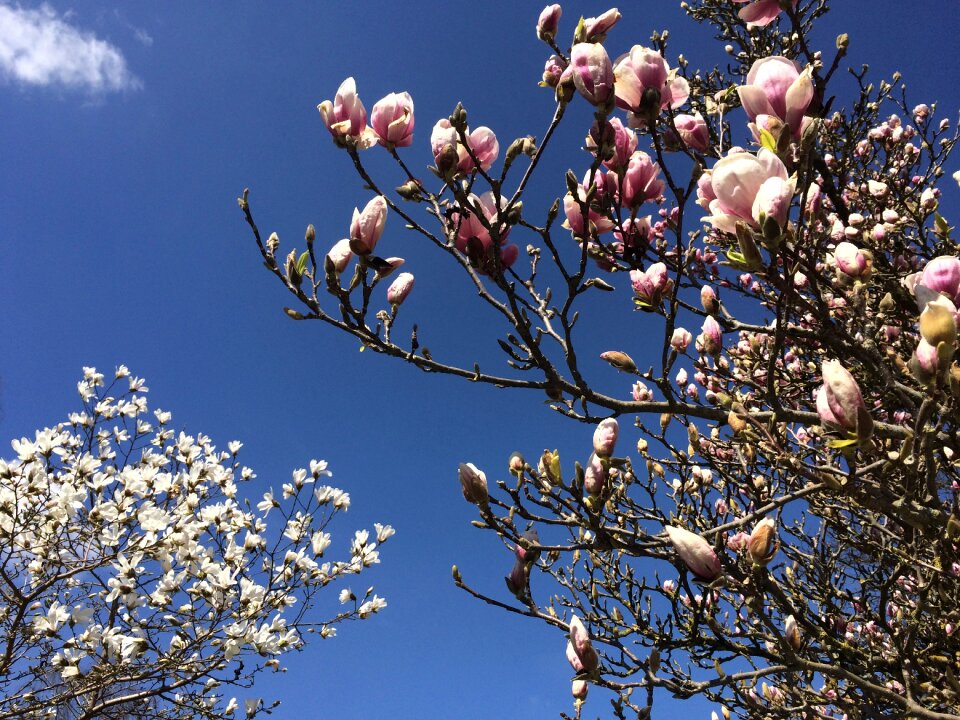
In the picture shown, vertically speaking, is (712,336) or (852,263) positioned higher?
(712,336)

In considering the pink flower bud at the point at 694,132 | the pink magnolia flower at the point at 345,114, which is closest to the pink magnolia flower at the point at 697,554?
the pink flower bud at the point at 694,132

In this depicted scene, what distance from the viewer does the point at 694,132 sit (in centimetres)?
179

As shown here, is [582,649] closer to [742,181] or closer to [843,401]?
[843,401]

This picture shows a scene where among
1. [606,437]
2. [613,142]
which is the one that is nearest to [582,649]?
[606,437]

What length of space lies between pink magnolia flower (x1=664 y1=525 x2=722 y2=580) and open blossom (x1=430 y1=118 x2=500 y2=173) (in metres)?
1.08

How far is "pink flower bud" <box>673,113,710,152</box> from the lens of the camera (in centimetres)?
178

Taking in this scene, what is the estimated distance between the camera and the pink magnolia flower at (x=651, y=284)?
1632 mm

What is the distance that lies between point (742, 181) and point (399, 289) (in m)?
0.99

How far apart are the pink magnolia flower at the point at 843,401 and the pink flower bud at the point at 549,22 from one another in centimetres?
115

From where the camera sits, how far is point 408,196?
1600mm

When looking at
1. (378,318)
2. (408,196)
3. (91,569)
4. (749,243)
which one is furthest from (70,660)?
(749,243)

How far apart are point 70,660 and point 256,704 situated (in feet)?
5.80

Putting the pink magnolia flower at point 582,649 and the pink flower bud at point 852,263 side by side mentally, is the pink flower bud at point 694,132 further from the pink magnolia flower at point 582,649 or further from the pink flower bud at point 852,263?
the pink magnolia flower at point 582,649

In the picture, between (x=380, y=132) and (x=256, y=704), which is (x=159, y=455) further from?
(x=380, y=132)
